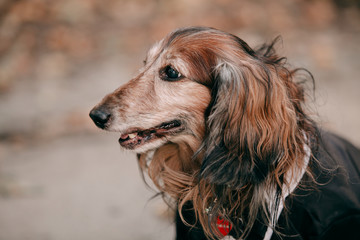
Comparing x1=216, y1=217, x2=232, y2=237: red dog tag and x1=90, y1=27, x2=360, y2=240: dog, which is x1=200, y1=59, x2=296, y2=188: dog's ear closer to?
x1=90, y1=27, x2=360, y2=240: dog

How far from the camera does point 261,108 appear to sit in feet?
6.84

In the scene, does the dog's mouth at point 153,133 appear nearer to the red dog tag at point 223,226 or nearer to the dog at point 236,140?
the dog at point 236,140

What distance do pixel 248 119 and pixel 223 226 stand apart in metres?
0.77

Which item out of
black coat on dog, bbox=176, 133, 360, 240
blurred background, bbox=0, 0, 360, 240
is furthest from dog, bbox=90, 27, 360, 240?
blurred background, bbox=0, 0, 360, 240

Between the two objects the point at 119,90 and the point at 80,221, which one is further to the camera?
the point at 80,221

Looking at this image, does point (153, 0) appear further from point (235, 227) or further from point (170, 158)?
point (235, 227)

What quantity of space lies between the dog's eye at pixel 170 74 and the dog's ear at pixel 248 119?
0.28m

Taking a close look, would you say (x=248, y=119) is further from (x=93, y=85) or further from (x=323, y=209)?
(x=93, y=85)

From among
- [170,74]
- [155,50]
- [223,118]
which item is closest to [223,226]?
[223,118]

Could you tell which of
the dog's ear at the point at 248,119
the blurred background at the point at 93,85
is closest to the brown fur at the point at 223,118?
the dog's ear at the point at 248,119

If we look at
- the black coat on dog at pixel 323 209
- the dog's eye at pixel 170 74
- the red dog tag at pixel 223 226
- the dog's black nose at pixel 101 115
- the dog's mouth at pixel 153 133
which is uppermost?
the dog's eye at pixel 170 74

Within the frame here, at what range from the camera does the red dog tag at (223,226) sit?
222 cm

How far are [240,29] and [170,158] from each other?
5032 millimetres

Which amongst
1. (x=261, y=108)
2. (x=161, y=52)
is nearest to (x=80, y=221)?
(x=161, y=52)
